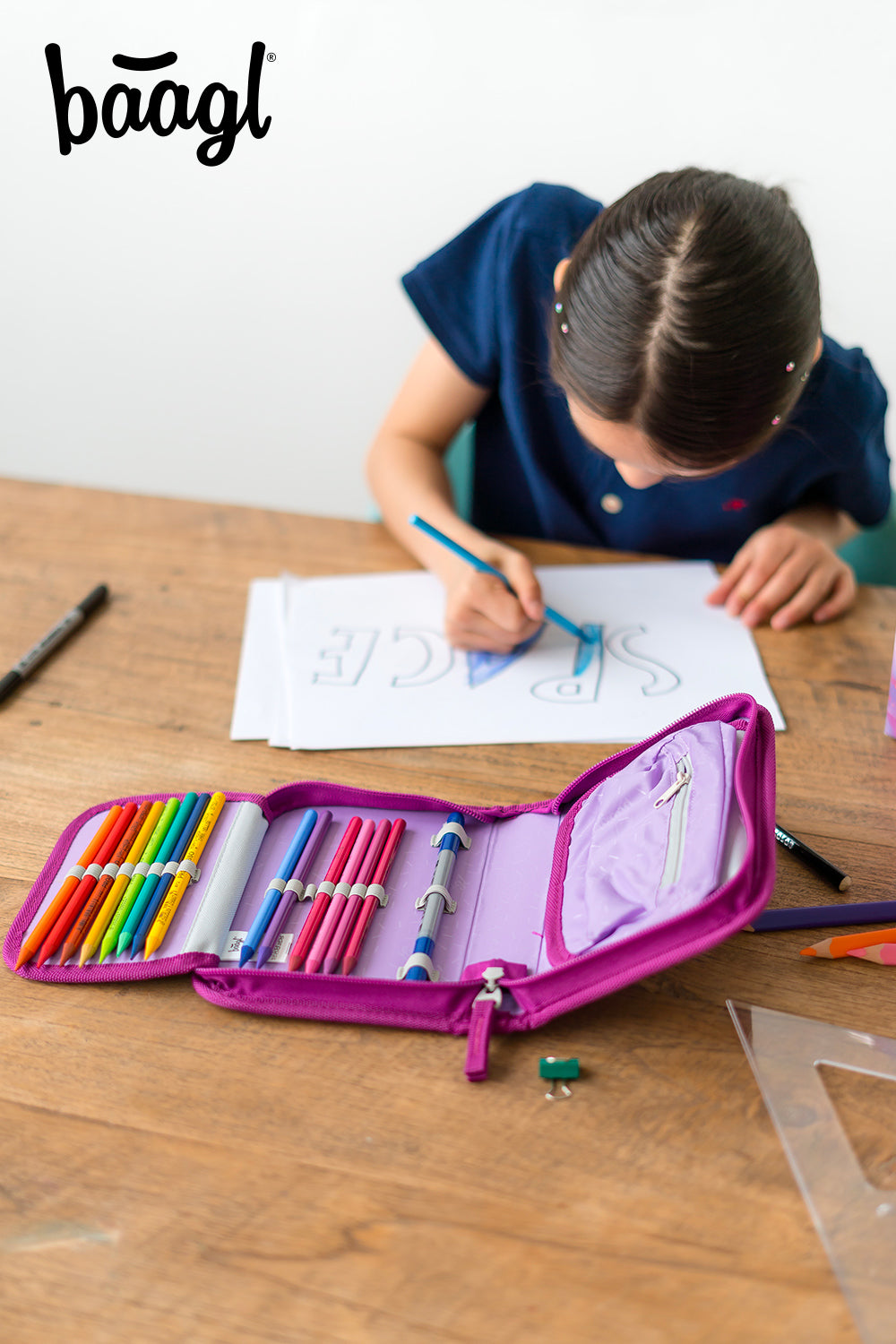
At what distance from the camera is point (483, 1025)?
1.69 feet

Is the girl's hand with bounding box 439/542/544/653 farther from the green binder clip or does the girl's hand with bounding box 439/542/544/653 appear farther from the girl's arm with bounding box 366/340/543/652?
the green binder clip

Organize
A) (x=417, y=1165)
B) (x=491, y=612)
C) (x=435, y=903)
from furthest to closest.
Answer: (x=491, y=612)
(x=435, y=903)
(x=417, y=1165)

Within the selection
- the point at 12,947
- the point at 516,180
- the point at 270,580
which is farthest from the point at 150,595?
the point at 516,180

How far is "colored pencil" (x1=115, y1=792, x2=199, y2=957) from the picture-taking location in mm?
569

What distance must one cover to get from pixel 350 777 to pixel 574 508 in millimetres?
563

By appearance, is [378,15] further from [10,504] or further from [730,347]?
[730,347]

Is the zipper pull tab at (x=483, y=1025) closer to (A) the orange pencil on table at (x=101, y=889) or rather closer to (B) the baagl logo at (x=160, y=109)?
(A) the orange pencil on table at (x=101, y=889)

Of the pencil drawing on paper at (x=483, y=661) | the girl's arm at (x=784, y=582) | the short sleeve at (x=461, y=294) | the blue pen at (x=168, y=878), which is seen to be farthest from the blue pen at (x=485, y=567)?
the blue pen at (x=168, y=878)

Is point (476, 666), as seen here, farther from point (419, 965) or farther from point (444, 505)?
point (419, 965)

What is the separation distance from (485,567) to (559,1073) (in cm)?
48

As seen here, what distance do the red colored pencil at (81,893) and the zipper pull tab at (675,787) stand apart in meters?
0.34

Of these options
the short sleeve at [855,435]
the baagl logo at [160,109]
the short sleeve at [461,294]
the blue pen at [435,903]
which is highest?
the baagl logo at [160,109]

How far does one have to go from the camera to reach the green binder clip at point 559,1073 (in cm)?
50

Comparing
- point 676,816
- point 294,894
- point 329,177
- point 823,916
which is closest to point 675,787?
point 676,816
